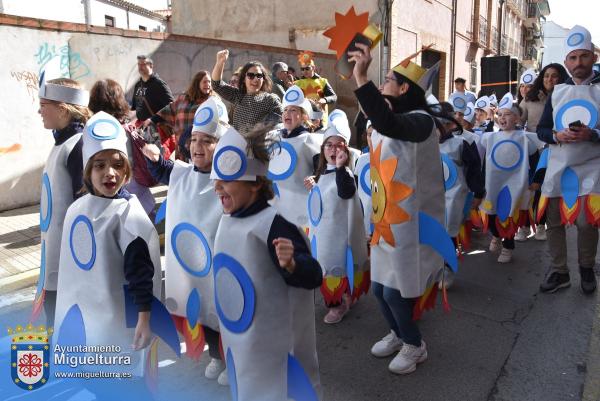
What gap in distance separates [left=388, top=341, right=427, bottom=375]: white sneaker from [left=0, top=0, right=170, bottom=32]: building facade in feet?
64.9

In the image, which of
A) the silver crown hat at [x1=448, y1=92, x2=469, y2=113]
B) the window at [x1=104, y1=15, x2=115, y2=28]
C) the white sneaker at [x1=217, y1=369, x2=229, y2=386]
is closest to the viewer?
the white sneaker at [x1=217, y1=369, x2=229, y2=386]

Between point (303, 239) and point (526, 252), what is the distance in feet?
14.3

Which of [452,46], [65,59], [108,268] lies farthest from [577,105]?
[452,46]

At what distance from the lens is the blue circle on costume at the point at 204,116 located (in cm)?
276

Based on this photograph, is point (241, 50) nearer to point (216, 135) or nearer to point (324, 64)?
point (324, 64)

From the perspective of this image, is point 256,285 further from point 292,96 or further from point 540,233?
point 540,233

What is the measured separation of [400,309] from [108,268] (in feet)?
5.53

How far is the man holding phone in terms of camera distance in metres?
4.02

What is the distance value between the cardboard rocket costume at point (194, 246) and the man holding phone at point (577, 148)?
9.68 feet

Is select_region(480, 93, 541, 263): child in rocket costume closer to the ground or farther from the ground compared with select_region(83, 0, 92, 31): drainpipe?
closer to the ground

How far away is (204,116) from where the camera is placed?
2768 millimetres

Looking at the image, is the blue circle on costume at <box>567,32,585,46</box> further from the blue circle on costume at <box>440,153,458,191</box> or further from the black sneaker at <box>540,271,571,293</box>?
the black sneaker at <box>540,271,571,293</box>

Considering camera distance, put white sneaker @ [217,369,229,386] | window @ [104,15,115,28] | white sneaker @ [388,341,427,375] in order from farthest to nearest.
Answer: window @ [104,15,115,28] → white sneaker @ [388,341,427,375] → white sneaker @ [217,369,229,386]

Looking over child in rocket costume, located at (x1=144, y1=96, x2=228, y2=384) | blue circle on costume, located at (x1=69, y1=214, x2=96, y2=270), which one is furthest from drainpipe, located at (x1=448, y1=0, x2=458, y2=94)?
blue circle on costume, located at (x1=69, y1=214, x2=96, y2=270)
